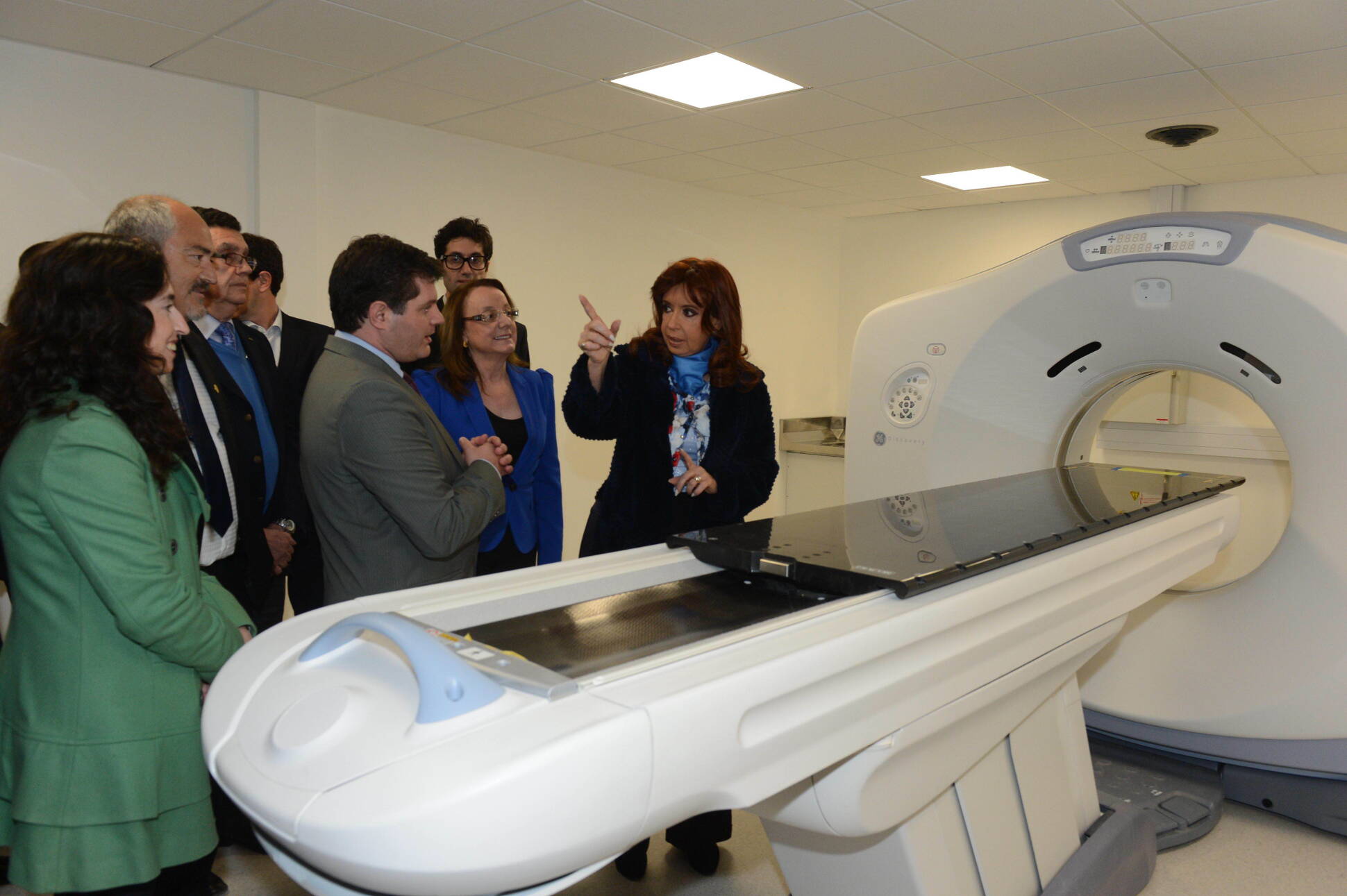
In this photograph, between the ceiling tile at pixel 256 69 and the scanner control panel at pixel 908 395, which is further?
the ceiling tile at pixel 256 69

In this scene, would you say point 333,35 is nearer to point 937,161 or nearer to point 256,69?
point 256,69

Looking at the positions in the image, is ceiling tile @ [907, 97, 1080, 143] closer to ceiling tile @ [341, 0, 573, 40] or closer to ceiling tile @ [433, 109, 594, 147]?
ceiling tile @ [433, 109, 594, 147]

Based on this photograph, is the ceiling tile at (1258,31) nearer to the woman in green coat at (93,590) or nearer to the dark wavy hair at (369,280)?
the dark wavy hair at (369,280)

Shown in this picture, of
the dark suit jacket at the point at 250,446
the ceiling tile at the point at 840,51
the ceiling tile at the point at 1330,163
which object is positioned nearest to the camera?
the dark suit jacket at the point at 250,446

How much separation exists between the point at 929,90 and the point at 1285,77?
1.05 m

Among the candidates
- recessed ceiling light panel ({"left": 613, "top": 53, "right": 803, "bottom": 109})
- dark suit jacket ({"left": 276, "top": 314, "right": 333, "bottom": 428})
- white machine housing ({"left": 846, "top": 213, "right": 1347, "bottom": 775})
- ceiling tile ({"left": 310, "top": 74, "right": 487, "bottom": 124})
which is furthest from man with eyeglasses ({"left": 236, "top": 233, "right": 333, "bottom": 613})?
white machine housing ({"left": 846, "top": 213, "right": 1347, "bottom": 775})

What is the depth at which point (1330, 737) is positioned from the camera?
6.39 ft

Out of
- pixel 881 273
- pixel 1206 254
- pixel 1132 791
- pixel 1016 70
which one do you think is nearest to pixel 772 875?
pixel 1132 791

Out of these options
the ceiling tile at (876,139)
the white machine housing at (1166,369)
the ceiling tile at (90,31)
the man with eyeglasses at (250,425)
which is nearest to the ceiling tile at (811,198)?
the ceiling tile at (876,139)

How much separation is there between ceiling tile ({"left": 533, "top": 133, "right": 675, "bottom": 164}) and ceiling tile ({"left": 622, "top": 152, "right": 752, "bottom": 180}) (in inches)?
3.1

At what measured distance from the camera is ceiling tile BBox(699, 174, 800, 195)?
4723mm

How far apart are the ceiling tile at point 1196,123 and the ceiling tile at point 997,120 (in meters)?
0.20

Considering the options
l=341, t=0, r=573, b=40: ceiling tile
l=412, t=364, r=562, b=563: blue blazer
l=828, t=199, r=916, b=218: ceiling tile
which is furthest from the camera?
l=828, t=199, r=916, b=218: ceiling tile

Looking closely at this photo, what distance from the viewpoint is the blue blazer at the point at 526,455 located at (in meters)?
2.14
